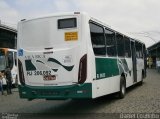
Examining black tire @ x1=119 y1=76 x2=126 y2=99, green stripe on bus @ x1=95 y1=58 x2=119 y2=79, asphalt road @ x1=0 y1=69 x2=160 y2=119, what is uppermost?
green stripe on bus @ x1=95 y1=58 x2=119 y2=79

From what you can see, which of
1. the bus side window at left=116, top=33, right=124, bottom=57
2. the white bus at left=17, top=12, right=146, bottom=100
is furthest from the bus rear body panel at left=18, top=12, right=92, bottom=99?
the bus side window at left=116, top=33, right=124, bottom=57

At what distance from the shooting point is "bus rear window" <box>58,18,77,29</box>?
10648mm

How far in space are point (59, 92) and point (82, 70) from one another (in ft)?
3.16

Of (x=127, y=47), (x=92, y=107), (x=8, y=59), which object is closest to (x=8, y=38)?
(x=8, y=59)

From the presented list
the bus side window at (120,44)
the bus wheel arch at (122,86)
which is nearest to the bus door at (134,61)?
the bus side window at (120,44)

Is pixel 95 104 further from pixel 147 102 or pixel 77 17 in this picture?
pixel 77 17

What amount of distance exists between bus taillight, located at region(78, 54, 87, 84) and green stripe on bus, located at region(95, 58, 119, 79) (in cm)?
77

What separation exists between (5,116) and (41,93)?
143cm

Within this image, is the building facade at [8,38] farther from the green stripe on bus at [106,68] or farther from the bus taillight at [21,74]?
the bus taillight at [21,74]

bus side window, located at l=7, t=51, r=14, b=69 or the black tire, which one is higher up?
bus side window, located at l=7, t=51, r=14, b=69

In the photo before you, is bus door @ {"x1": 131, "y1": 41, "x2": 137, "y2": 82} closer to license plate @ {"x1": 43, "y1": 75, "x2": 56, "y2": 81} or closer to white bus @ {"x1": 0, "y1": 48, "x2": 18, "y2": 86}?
license plate @ {"x1": 43, "y1": 75, "x2": 56, "y2": 81}

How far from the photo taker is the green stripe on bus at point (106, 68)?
37.0 ft

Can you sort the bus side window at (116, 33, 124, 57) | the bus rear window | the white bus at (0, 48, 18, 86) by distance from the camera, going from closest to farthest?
the bus rear window → the bus side window at (116, 33, 124, 57) → the white bus at (0, 48, 18, 86)

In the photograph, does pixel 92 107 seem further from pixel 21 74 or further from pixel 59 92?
pixel 21 74
